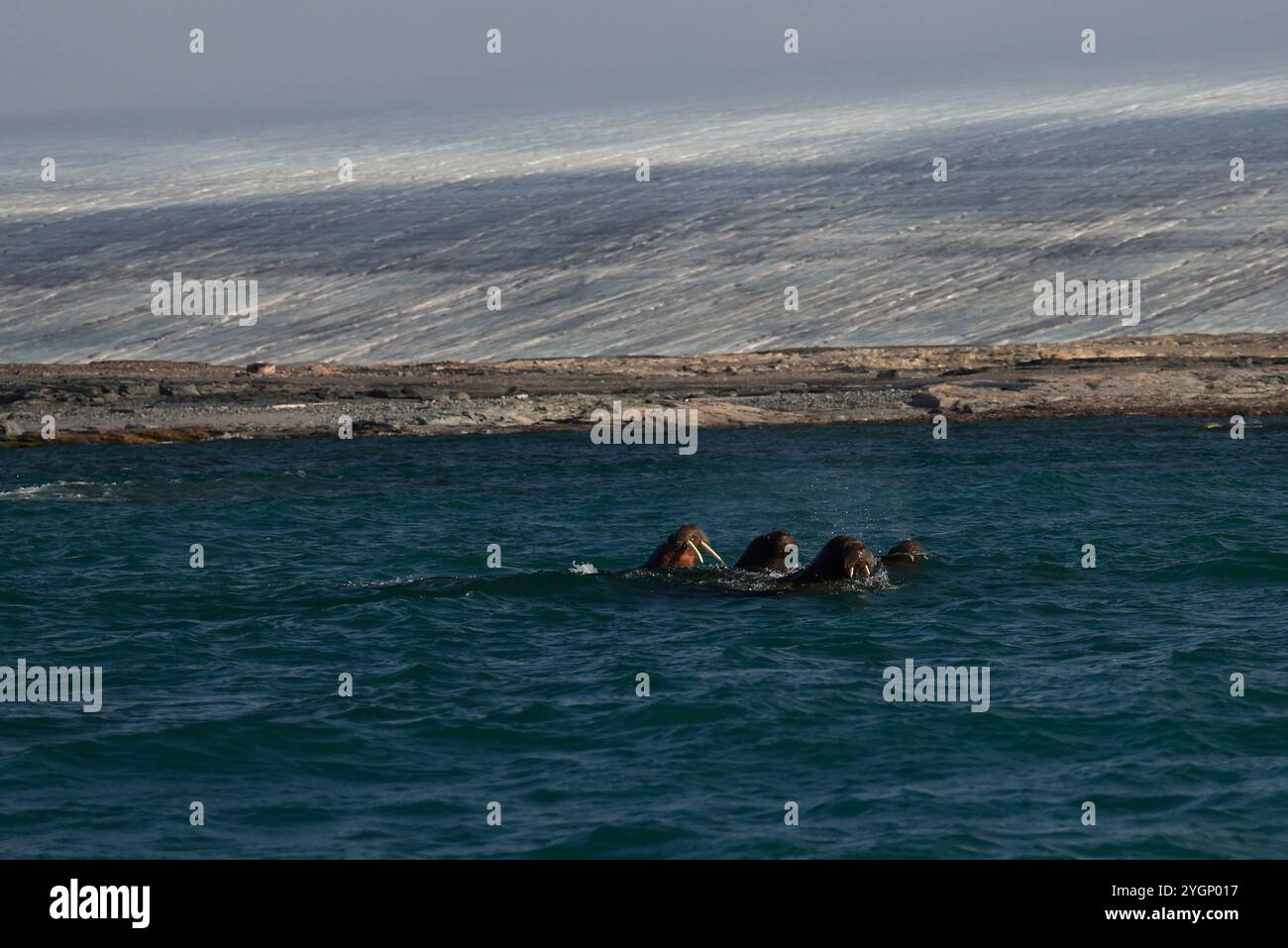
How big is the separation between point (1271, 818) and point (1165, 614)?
7753mm

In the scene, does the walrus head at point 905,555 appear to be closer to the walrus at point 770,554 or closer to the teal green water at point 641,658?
the teal green water at point 641,658

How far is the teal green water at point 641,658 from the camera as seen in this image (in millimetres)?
17484

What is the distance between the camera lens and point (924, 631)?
2375cm

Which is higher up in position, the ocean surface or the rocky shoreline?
the ocean surface

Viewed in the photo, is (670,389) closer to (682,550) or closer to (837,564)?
(682,550)

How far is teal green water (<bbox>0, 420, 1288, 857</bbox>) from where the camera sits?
1748 cm

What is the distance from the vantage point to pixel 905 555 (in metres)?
26.9

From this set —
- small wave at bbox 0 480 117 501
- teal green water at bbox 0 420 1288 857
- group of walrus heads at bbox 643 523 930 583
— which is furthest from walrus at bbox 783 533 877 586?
small wave at bbox 0 480 117 501

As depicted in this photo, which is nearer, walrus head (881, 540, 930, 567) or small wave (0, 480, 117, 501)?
walrus head (881, 540, 930, 567)
